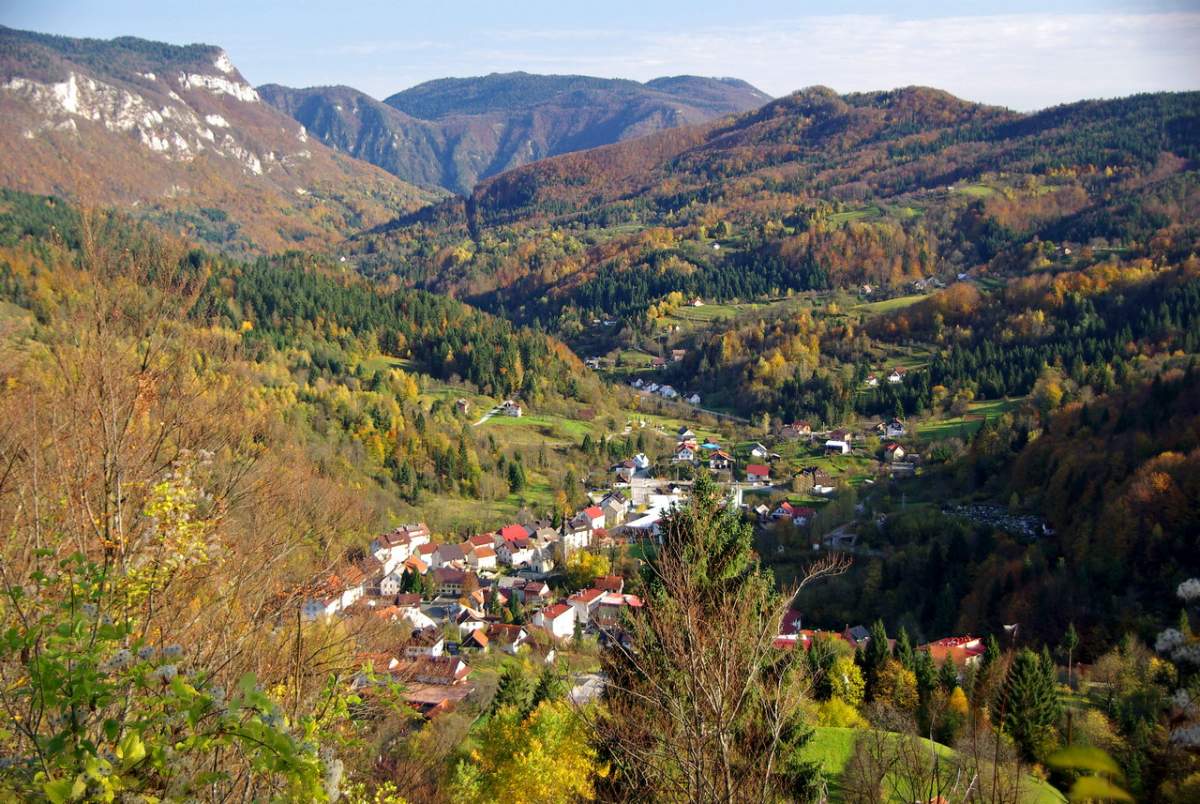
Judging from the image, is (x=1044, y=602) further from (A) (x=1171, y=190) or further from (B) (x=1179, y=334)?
(A) (x=1171, y=190)

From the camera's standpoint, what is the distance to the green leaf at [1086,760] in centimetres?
158

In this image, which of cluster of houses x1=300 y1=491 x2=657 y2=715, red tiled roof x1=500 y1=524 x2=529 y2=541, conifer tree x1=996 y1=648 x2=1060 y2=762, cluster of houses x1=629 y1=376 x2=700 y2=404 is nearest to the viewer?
conifer tree x1=996 y1=648 x2=1060 y2=762

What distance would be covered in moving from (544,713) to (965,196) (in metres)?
121

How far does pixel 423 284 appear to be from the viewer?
13275 centimetres

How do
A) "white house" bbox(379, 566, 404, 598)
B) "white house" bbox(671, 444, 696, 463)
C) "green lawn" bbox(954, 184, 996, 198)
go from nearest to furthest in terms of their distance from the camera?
1. "white house" bbox(379, 566, 404, 598)
2. "white house" bbox(671, 444, 696, 463)
3. "green lawn" bbox(954, 184, 996, 198)

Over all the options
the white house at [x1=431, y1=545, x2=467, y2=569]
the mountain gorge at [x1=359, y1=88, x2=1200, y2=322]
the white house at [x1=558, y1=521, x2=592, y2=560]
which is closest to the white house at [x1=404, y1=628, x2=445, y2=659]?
the white house at [x1=431, y1=545, x2=467, y2=569]

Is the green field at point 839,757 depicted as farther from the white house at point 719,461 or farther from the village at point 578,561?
the white house at point 719,461

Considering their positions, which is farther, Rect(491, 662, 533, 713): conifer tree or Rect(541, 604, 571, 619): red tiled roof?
Rect(541, 604, 571, 619): red tiled roof

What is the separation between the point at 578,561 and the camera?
125ft

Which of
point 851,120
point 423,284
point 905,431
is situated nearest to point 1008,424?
point 905,431

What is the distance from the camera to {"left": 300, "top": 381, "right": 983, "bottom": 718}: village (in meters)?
23.4

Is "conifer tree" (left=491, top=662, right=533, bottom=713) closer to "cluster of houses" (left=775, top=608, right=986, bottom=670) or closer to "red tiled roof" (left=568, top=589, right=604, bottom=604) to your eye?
"cluster of houses" (left=775, top=608, right=986, bottom=670)

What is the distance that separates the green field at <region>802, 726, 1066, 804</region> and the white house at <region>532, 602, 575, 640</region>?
15004mm

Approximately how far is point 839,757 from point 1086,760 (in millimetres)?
14973
